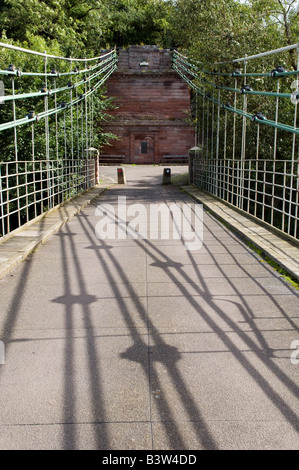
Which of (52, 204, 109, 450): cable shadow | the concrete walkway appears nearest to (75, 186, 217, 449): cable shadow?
the concrete walkway

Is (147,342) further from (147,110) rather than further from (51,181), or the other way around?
(147,110)

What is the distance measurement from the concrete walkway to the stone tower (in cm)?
2541

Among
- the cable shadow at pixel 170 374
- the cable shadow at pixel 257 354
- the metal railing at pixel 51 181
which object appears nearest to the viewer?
the cable shadow at pixel 170 374

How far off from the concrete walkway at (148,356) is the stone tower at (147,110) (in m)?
25.4

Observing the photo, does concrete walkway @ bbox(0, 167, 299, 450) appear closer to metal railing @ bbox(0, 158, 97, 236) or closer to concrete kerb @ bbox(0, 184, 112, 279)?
concrete kerb @ bbox(0, 184, 112, 279)

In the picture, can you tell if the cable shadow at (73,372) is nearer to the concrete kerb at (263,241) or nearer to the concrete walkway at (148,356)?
the concrete walkway at (148,356)

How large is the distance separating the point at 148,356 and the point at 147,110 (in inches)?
1149

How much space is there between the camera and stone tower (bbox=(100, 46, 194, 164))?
30641mm

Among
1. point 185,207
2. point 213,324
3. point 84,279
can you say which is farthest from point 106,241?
point 185,207

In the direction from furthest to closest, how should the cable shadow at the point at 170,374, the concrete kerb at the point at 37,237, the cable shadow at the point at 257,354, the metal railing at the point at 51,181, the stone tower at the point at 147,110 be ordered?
1. the stone tower at the point at 147,110
2. the metal railing at the point at 51,181
3. the concrete kerb at the point at 37,237
4. the cable shadow at the point at 257,354
5. the cable shadow at the point at 170,374

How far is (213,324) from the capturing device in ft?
12.2

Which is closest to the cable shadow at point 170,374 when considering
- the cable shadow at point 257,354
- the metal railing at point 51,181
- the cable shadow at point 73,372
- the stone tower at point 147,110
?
the cable shadow at point 73,372

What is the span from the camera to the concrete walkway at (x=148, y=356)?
234 cm

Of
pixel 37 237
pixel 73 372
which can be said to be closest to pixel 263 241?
pixel 37 237
